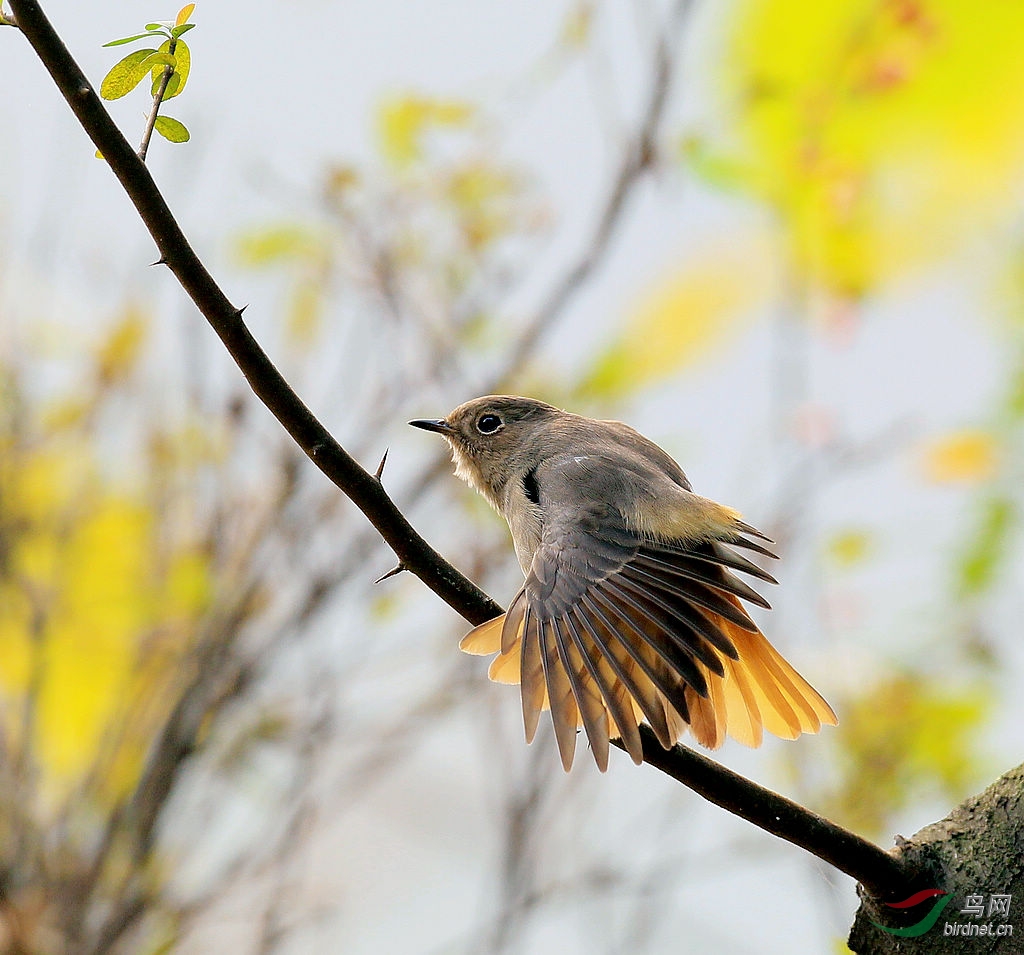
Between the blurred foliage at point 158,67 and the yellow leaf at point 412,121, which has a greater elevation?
the yellow leaf at point 412,121

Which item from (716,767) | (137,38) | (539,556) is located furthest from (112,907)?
(137,38)

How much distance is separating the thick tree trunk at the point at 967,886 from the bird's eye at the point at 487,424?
57.7 inches

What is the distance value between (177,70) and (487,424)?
1501 millimetres

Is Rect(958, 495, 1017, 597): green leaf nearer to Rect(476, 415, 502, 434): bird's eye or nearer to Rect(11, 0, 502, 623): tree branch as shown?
Rect(476, 415, 502, 434): bird's eye

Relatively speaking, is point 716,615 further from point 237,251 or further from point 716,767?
point 237,251

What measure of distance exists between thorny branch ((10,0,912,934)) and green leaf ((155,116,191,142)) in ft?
0.62

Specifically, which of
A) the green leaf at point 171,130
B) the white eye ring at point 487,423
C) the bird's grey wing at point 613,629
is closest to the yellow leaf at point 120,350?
the white eye ring at point 487,423

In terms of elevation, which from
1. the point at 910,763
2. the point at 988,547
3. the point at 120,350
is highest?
the point at 120,350

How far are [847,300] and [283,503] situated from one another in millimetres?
1722

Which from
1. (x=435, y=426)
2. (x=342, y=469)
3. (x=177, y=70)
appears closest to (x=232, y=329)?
(x=342, y=469)

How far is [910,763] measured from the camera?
3340 millimetres

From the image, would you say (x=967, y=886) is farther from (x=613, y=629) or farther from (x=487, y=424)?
(x=487, y=424)

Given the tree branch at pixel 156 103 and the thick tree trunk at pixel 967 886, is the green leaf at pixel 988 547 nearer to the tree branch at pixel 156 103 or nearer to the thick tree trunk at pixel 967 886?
the thick tree trunk at pixel 967 886

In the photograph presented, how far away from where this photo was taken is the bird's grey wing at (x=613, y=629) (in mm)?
1880
